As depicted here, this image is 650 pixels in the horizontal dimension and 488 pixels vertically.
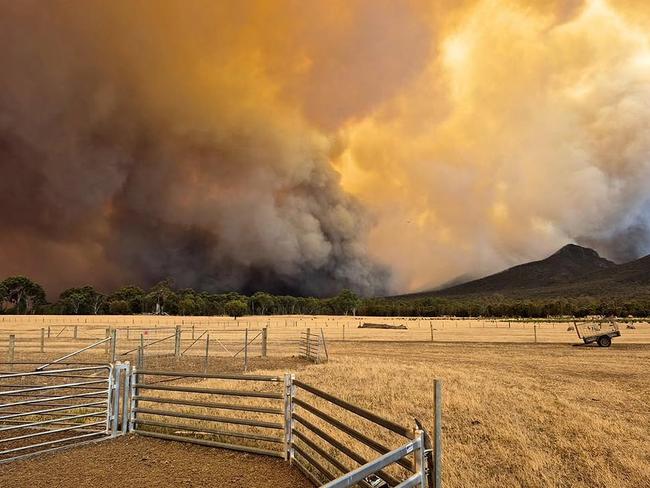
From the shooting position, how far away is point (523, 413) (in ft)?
41.8

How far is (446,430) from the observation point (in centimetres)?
1096

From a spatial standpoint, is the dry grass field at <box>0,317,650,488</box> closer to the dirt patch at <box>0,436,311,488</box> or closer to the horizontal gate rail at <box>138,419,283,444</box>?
the horizontal gate rail at <box>138,419,283,444</box>

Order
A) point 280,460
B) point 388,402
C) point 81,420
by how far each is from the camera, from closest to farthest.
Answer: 1. point 280,460
2. point 81,420
3. point 388,402

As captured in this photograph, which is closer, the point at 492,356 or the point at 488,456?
the point at 488,456

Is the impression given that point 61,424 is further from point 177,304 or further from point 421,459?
point 177,304

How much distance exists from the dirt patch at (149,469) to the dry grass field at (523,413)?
2979 millimetres

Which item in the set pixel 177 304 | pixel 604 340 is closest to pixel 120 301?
pixel 177 304

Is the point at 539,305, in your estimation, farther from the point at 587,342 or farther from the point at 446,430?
the point at 446,430

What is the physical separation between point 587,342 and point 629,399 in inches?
1022

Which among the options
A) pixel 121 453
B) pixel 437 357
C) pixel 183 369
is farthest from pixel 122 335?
pixel 121 453

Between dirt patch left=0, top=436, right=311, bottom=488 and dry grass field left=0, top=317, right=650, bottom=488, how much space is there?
298cm

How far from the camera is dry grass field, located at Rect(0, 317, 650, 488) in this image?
8.36m

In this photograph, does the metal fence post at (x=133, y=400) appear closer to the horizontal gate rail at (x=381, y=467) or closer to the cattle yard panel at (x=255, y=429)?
the cattle yard panel at (x=255, y=429)

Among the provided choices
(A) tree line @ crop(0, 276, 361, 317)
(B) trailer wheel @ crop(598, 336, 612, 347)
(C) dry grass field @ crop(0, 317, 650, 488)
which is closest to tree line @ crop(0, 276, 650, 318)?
(A) tree line @ crop(0, 276, 361, 317)
